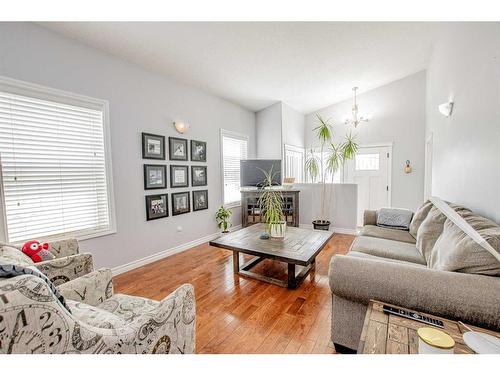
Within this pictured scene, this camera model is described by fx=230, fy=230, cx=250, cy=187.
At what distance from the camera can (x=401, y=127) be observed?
4902 millimetres

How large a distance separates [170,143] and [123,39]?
1.31m

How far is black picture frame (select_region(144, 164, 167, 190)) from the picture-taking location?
3.02m

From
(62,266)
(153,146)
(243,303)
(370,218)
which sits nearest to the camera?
(62,266)

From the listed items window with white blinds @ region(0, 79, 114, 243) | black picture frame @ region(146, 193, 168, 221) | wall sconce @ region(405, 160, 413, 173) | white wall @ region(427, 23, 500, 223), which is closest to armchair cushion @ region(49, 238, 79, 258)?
window with white blinds @ region(0, 79, 114, 243)

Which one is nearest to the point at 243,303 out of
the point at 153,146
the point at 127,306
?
the point at 127,306

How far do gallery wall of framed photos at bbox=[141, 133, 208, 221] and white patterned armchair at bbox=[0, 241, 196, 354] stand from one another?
175 centimetres

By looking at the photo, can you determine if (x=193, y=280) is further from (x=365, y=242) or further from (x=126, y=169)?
(x=365, y=242)

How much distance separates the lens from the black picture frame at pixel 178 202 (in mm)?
3416

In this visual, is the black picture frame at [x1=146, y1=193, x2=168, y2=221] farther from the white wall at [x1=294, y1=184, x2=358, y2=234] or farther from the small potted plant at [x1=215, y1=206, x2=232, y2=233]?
the white wall at [x1=294, y1=184, x2=358, y2=234]

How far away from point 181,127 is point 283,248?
231cm

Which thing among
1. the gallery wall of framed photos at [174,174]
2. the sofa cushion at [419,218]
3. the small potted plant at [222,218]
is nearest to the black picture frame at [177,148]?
the gallery wall of framed photos at [174,174]

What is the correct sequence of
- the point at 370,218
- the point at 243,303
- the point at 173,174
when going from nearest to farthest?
the point at 243,303, the point at 370,218, the point at 173,174

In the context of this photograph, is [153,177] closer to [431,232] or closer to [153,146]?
[153,146]
